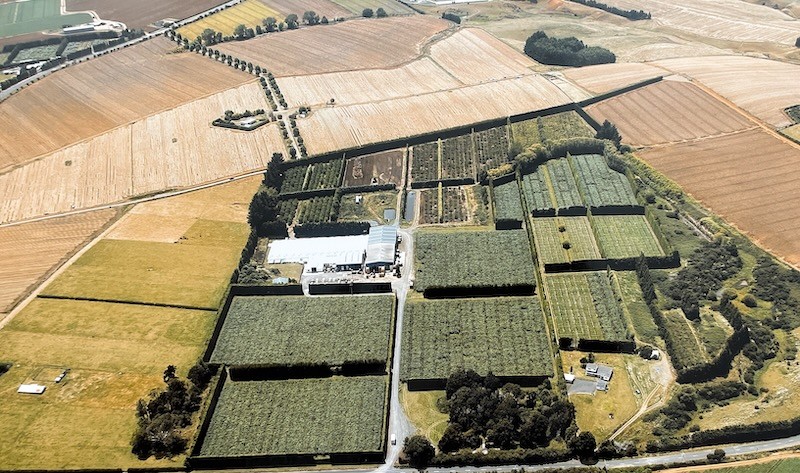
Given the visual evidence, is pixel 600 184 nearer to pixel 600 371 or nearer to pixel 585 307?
pixel 585 307

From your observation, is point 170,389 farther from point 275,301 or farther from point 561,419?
point 561,419

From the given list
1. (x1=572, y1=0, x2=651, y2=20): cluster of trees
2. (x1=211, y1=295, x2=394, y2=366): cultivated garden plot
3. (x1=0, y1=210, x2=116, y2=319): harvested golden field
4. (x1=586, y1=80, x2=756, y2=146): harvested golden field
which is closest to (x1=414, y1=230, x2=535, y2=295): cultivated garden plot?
(x1=211, y1=295, x2=394, y2=366): cultivated garden plot

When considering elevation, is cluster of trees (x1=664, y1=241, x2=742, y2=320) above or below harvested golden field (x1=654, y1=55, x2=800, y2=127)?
below

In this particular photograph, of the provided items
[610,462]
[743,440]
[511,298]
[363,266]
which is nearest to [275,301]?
[363,266]

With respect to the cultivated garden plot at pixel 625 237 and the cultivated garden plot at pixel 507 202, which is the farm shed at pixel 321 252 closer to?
the cultivated garden plot at pixel 507 202

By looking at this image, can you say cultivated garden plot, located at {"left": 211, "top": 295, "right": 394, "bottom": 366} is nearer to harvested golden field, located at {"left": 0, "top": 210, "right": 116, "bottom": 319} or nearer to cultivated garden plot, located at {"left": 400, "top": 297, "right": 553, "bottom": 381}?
cultivated garden plot, located at {"left": 400, "top": 297, "right": 553, "bottom": 381}

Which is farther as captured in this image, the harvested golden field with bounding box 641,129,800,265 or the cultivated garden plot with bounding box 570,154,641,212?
the cultivated garden plot with bounding box 570,154,641,212
